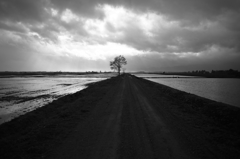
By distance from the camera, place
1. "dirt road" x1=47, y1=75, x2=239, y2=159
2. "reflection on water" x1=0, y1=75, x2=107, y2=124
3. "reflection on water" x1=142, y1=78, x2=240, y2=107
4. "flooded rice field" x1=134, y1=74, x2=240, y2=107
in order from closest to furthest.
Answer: "dirt road" x1=47, y1=75, x2=239, y2=159 < "reflection on water" x1=0, y1=75, x2=107, y2=124 < "reflection on water" x1=142, y1=78, x2=240, y2=107 < "flooded rice field" x1=134, y1=74, x2=240, y2=107

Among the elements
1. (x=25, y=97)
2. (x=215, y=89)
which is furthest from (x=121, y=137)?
(x=215, y=89)

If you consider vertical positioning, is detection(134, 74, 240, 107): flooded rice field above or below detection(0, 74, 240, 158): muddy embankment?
below

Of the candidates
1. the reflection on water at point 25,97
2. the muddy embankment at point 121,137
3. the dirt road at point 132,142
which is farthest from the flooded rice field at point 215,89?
the reflection on water at point 25,97

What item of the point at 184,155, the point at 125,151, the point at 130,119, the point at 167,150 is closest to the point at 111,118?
the point at 130,119

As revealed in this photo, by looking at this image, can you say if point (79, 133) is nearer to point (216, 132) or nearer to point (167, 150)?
point (167, 150)

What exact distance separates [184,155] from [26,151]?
6581mm

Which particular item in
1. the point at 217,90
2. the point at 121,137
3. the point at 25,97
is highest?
the point at 121,137

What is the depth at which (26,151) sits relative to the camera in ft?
17.3

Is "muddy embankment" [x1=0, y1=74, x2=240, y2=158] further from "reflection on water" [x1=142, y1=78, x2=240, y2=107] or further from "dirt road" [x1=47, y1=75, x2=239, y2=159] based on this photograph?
"reflection on water" [x1=142, y1=78, x2=240, y2=107]

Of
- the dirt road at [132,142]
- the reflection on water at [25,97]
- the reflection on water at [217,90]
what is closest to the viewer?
the dirt road at [132,142]

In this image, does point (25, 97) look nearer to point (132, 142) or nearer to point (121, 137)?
point (121, 137)

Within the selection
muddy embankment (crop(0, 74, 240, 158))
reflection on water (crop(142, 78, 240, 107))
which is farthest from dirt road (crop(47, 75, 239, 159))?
reflection on water (crop(142, 78, 240, 107))

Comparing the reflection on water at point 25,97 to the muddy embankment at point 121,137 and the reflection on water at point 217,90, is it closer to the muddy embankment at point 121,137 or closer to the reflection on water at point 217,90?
the muddy embankment at point 121,137

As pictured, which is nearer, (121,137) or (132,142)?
(132,142)
